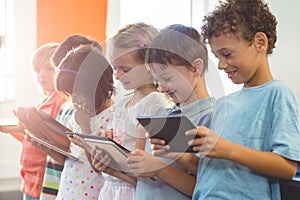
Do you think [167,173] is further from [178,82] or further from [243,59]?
[243,59]

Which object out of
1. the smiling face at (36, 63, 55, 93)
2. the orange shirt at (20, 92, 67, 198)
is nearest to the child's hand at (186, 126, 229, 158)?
the orange shirt at (20, 92, 67, 198)

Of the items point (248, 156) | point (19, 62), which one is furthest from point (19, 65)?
point (248, 156)

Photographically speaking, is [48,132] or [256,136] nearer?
[256,136]

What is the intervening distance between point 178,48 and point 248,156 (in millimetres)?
385

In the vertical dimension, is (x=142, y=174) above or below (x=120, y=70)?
below

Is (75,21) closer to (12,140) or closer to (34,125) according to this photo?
(12,140)

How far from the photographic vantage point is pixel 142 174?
125 centimetres

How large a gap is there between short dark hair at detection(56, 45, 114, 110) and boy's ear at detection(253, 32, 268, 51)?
23.3 inches

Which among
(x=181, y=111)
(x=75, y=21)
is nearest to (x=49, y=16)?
(x=75, y=21)

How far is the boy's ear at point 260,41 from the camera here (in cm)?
110

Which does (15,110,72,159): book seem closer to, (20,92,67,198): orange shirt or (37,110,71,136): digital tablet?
(37,110,71,136): digital tablet

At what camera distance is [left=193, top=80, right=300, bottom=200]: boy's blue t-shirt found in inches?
40.2

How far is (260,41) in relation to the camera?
111 centimetres

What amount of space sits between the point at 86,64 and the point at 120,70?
184 mm
